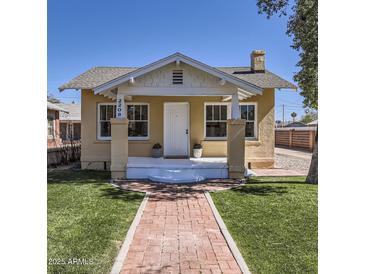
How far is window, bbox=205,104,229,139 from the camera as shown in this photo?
42.4 feet

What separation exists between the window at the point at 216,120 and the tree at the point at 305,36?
3.50 m

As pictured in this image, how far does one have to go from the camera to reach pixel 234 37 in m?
8.20

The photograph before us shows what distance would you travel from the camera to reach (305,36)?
31.8ft

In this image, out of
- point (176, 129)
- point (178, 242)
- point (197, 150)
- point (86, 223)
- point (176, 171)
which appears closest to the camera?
point (178, 242)

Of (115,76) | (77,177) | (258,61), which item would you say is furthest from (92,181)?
(258,61)

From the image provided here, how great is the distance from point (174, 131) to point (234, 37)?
5.65m

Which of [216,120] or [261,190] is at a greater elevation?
[216,120]

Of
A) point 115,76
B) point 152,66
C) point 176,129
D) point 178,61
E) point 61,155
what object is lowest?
point 61,155

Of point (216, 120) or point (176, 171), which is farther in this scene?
point (216, 120)

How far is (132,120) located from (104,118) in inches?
51.2

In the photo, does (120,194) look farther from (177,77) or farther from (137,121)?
(137,121)

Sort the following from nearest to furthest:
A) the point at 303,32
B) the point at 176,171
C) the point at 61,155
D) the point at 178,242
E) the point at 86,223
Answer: the point at 178,242 → the point at 86,223 → the point at 303,32 → the point at 176,171 → the point at 61,155

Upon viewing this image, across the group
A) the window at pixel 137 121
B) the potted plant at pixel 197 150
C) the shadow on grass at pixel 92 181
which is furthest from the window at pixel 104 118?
the potted plant at pixel 197 150

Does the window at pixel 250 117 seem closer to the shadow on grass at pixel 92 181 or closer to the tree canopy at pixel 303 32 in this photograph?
the tree canopy at pixel 303 32
